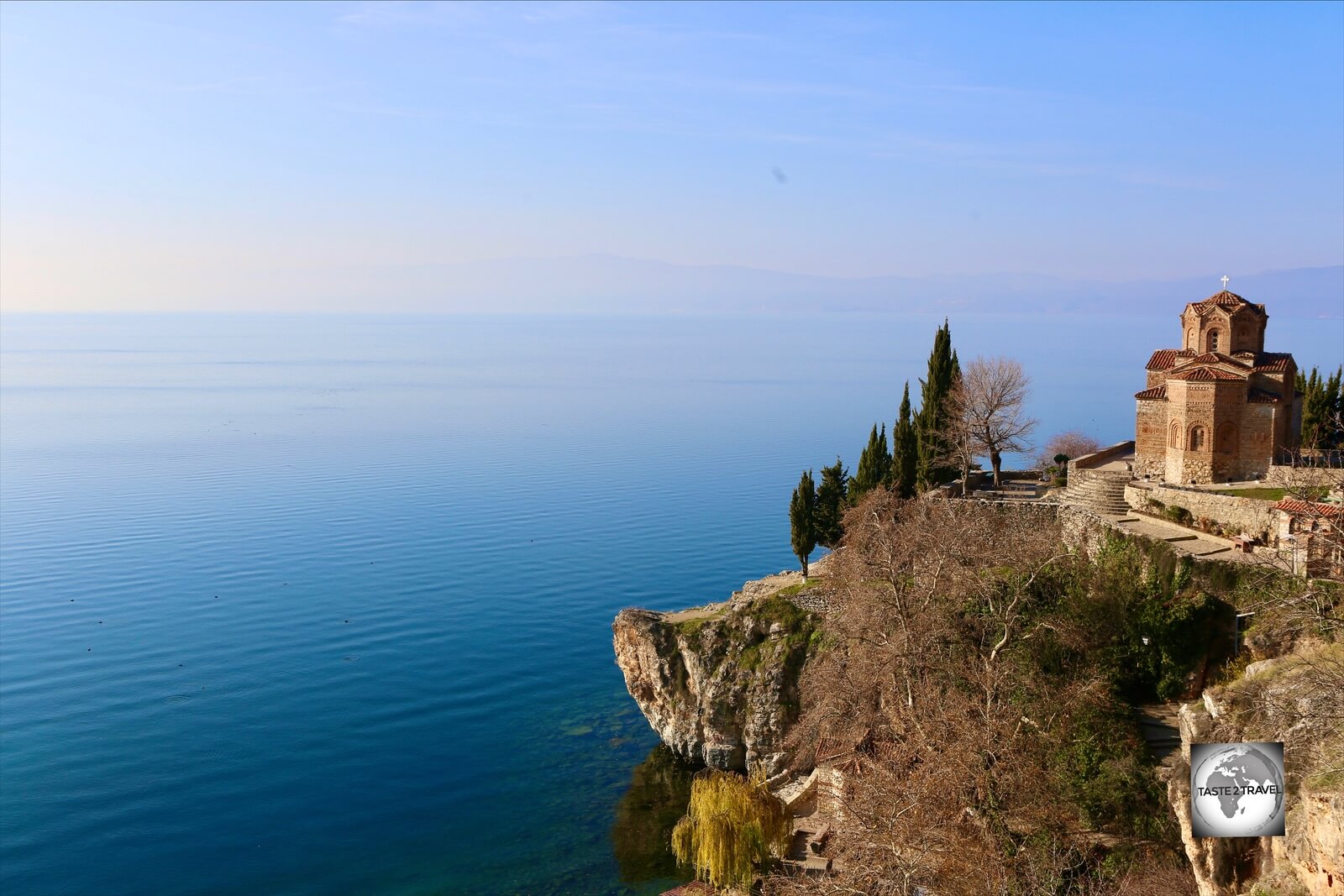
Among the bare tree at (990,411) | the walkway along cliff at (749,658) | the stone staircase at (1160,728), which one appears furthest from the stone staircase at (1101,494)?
the stone staircase at (1160,728)

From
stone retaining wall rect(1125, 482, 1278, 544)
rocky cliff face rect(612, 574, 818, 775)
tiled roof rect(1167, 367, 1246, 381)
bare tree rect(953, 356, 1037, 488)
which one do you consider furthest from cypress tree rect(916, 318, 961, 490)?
tiled roof rect(1167, 367, 1246, 381)

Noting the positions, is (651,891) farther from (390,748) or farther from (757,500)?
(757,500)

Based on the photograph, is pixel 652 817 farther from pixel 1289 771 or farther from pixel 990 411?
pixel 990 411

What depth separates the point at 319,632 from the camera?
53062 mm

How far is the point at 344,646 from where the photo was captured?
168 feet

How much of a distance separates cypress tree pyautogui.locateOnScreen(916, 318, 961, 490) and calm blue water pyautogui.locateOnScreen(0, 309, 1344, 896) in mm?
17823

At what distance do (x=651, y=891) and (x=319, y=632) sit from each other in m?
29.0

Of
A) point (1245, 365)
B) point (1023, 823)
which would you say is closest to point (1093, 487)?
point (1245, 365)

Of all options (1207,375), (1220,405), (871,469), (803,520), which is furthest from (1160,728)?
(803,520)

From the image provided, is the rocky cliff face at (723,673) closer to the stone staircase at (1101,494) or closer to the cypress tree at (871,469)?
the cypress tree at (871,469)

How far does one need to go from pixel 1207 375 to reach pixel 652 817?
93.0 feet

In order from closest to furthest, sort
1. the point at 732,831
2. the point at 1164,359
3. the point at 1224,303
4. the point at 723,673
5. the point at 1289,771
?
1. the point at 1289,771
2. the point at 732,831
3. the point at 723,673
4. the point at 1224,303
5. the point at 1164,359

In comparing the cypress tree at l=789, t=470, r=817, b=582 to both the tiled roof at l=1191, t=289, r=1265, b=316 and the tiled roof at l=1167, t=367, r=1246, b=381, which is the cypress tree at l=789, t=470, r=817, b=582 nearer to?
the tiled roof at l=1167, t=367, r=1246, b=381

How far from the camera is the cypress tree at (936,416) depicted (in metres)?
45.2
